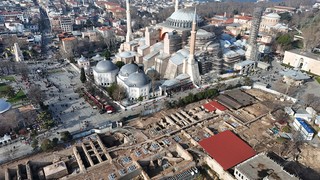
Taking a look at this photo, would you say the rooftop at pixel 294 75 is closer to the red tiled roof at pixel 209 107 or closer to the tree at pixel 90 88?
the red tiled roof at pixel 209 107

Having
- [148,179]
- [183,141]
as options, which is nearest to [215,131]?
[183,141]

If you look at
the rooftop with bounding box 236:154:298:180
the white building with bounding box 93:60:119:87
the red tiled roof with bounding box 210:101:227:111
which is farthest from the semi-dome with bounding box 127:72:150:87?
the rooftop with bounding box 236:154:298:180

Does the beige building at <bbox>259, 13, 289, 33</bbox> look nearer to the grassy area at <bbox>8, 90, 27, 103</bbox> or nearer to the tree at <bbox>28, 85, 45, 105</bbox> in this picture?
the tree at <bbox>28, 85, 45, 105</bbox>

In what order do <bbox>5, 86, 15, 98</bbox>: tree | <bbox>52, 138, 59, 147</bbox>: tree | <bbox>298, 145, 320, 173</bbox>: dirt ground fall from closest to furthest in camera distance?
1. <bbox>298, 145, 320, 173</bbox>: dirt ground
2. <bbox>52, 138, 59, 147</bbox>: tree
3. <bbox>5, 86, 15, 98</bbox>: tree

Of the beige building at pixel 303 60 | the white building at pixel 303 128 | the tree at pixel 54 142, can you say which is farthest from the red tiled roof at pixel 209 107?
the beige building at pixel 303 60

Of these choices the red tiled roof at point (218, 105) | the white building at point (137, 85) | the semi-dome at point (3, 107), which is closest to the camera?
the semi-dome at point (3, 107)

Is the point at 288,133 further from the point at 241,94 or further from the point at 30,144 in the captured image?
the point at 30,144
